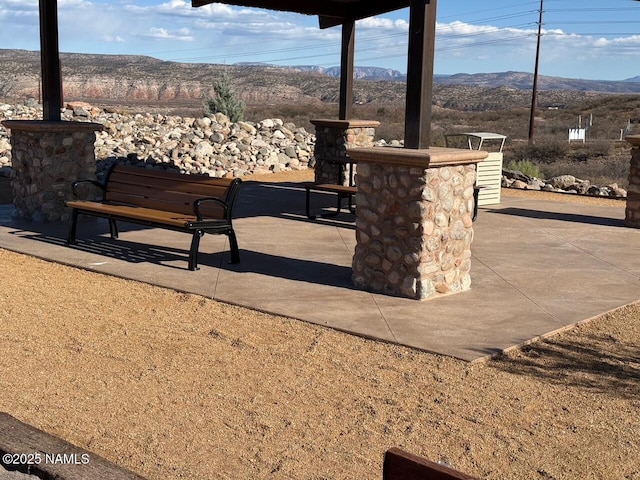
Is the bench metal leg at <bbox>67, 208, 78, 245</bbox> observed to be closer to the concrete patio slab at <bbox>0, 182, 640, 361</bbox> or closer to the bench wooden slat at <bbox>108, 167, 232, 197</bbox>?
the concrete patio slab at <bbox>0, 182, 640, 361</bbox>

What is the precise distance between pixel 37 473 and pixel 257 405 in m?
1.62

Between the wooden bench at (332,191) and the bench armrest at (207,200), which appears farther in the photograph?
the wooden bench at (332,191)

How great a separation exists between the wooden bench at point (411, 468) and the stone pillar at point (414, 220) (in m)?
4.45

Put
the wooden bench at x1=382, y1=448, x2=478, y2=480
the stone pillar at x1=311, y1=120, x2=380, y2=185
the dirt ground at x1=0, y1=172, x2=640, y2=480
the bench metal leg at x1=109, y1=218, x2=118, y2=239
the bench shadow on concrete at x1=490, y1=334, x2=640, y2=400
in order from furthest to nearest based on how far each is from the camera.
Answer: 1. the stone pillar at x1=311, y1=120, x2=380, y2=185
2. the bench metal leg at x1=109, y1=218, x2=118, y2=239
3. the bench shadow on concrete at x1=490, y1=334, x2=640, y2=400
4. the dirt ground at x1=0, y1=172, x2=640, y2=480
5. the wooden bench at x1=382, y1=448, x2=478, y2=480

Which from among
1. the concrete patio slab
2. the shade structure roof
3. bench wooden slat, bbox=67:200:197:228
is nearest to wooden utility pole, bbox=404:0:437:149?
the concrete patio slab

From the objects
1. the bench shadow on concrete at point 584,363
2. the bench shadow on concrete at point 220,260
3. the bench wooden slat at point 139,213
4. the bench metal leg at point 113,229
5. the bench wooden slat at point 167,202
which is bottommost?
the bench shadow on concrete at point 584,363

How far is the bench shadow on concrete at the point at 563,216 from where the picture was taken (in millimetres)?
11312

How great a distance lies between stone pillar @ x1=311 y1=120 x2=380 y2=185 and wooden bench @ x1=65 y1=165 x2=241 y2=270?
4956mm

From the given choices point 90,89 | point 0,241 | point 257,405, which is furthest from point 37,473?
point 90,89

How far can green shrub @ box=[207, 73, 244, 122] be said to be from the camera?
1085 inches

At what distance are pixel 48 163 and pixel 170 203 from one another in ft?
8.13

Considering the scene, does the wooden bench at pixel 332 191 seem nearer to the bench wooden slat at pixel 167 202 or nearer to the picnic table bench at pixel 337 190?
the picnic table bench at pixel 337 190

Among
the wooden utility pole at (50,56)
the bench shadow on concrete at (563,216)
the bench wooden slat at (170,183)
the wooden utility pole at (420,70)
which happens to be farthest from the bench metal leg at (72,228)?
the bench shadow on concrete at (563,216)

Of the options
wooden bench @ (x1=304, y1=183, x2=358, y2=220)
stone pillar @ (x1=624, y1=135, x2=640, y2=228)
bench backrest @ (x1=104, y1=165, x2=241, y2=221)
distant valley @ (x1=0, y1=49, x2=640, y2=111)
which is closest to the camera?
bench backrest @ (x1=104, y1=165, x2=241, y2=221)
